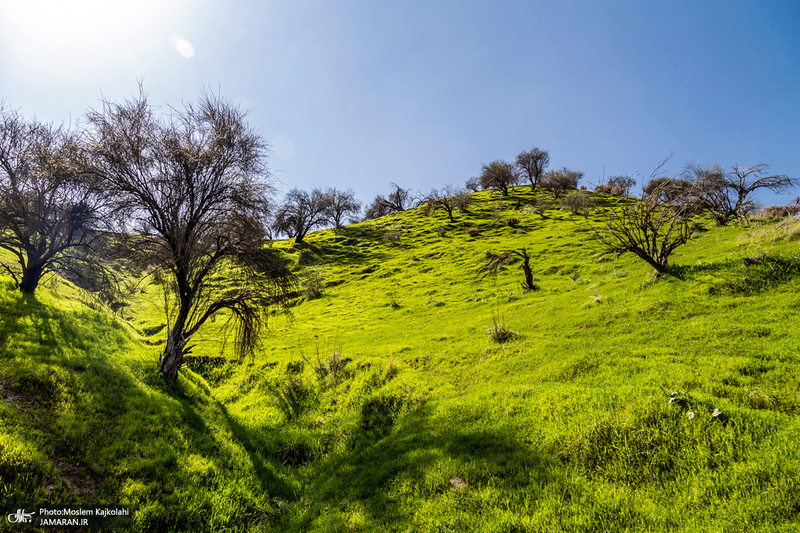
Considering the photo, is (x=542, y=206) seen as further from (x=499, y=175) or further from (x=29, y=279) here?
(x=29, y=279)

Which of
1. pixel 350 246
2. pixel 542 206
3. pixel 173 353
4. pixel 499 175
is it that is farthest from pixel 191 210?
pixel 499 175

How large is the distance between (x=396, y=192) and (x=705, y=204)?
8121 cm

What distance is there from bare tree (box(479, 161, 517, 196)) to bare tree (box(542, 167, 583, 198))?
367 inches

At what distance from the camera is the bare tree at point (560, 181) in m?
80.4

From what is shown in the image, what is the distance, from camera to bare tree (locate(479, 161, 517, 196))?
278 ft

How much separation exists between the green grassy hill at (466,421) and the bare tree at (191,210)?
11.9ft

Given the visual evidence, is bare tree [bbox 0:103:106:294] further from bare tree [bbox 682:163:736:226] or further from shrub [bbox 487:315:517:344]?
bare tree [bbox 682:163:736:226]

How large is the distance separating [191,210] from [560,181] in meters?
89.3

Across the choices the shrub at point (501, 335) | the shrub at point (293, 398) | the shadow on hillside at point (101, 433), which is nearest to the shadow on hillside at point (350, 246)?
the shrub at point (293, 398)

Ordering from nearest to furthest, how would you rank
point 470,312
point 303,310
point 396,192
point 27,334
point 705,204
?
point 27,334 < point 705,204 < point 470,312 < point 303,310 < point 396,192

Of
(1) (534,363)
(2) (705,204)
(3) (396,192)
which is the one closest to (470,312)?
(1) (534,363)

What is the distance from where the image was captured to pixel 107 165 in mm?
10664

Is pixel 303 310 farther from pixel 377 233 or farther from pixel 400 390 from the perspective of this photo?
pixel 377 233

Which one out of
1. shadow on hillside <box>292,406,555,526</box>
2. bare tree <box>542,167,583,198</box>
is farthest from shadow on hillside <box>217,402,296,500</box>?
bare tree <box>542,167,583,198</box>
